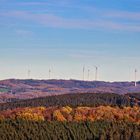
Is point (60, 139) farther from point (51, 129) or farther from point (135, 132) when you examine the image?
point (135, 132)

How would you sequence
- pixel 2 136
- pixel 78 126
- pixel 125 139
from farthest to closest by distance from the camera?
pixel 78 126 < pixel 125 139 < pixel 2 136

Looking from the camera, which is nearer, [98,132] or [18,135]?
[18,135]

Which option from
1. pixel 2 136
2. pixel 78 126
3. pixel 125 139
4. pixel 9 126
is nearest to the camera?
pixel 2 136

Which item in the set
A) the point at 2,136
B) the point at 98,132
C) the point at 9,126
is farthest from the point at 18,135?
the point at 98,132

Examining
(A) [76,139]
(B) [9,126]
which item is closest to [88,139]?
(A) [76,139]

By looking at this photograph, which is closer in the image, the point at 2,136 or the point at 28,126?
the point at 2,136

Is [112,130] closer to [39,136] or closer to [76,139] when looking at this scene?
[76,139]
